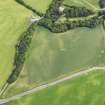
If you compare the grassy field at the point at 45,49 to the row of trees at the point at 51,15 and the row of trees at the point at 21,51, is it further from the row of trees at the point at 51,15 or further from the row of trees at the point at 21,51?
the row of trees at the point at 51,15

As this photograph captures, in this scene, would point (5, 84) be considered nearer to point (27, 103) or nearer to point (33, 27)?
point (27, 103)

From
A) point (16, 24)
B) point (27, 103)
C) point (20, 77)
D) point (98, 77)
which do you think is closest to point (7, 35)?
point (16, 24)

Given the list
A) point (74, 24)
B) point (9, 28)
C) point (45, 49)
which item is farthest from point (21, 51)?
point (74, 24)

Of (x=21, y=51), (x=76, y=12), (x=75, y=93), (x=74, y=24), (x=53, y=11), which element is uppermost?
(x=53, y=11)

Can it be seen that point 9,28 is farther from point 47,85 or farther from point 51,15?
point 47,85

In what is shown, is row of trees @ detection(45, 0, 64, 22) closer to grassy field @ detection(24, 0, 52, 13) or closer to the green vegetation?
grassy field @ detection(24, 0, 52, 13)

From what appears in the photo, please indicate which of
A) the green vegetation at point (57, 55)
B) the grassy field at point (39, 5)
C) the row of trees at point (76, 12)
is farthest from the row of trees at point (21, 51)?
the row of trees at point (76, 12)

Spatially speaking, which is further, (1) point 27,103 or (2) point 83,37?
(2) point 83,37

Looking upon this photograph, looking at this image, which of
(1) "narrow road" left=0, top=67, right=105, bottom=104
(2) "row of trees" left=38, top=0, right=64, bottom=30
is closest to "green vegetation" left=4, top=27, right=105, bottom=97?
(1) "narrow road" left=0, top=67, right=105, bottom=104
